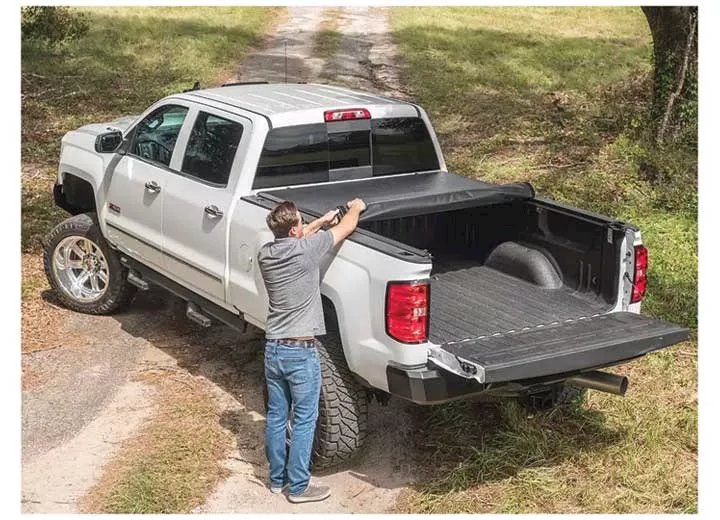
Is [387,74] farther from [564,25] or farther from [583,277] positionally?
[583,277]

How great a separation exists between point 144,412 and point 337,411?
5.58ft

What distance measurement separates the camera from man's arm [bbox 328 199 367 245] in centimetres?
574

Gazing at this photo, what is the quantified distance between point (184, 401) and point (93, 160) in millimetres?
2423

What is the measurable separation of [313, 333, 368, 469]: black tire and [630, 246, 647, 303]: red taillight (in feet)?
6.07

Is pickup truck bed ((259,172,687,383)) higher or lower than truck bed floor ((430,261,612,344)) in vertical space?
higher

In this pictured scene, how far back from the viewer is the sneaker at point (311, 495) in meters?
5.79

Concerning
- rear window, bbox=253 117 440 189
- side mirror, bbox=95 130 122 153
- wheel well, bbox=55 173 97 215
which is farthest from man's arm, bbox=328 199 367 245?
wheel well, bbox=55 173 97 215

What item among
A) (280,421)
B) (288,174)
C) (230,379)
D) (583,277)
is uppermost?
(288,174)

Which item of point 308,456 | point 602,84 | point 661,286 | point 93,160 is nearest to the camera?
point 308,456

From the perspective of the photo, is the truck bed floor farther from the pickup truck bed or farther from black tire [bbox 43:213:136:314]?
black tire [bbox 43:213:136:314]

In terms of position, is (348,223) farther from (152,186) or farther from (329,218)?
(152,186)

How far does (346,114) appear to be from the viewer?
7.23 metres

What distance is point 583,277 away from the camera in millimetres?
6645

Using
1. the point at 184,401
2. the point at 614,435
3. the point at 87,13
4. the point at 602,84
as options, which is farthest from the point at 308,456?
the point at 87,13
